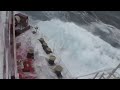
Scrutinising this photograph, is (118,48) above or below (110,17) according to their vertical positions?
below

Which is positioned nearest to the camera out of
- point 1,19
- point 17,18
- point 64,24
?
point 1,19

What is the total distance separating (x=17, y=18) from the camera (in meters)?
3.76

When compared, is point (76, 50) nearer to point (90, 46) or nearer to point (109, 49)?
point (90, 46)

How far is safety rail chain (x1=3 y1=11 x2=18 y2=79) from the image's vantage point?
219 centimetres

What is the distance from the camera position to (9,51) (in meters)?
2.64

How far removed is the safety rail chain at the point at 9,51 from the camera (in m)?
2.19
